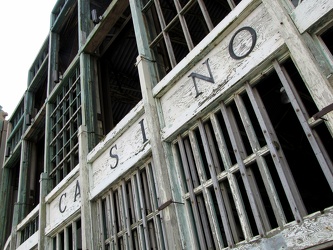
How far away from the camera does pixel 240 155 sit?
A: 12.1 feet

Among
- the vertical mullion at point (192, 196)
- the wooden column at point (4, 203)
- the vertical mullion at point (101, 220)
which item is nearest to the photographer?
the vertical mullion at point (192, 196)

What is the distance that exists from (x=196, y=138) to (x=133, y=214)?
5.31 ft

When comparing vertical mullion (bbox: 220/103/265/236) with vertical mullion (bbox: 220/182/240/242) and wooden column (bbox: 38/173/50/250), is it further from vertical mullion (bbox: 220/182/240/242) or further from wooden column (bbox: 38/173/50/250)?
wooden column (bbox: 38/173/50/250)

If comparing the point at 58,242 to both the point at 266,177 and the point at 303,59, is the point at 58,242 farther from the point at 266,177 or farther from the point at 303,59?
the point at 303,59

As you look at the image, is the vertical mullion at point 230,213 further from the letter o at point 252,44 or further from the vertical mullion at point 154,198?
the letter o at point 252,44

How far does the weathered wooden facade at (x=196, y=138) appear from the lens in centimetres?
329

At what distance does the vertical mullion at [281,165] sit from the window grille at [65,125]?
463 centimetres

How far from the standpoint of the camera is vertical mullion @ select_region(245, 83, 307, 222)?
10.0ft

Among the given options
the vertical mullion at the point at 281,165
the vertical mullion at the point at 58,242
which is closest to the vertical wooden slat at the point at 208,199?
the vertical mullion at the point at 281,165

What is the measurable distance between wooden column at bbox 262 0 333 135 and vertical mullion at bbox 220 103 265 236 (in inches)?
38.6

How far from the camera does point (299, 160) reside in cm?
667

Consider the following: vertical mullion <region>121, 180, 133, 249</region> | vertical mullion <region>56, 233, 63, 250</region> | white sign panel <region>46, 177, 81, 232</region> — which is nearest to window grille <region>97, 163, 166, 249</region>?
vertical mullion <region>121, 180, 133, 249</region>

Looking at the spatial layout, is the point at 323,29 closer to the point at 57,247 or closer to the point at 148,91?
the point at 148,91

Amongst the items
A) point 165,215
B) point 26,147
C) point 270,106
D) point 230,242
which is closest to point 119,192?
point 165,215
